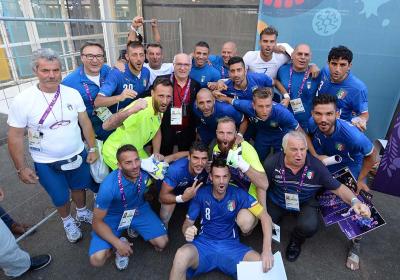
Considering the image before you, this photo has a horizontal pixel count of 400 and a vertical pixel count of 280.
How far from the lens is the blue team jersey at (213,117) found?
3518 mm

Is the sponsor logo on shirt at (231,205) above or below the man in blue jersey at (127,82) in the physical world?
below

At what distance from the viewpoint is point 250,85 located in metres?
3.70

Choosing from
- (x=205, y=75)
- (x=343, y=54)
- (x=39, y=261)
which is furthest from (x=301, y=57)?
(x=39, y=261)

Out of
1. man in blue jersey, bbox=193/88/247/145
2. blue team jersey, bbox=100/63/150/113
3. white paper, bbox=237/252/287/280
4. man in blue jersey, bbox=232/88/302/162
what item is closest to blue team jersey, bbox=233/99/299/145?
man in blue jersey, bbox=232/88/302/162

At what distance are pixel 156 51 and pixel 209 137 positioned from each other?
138cm

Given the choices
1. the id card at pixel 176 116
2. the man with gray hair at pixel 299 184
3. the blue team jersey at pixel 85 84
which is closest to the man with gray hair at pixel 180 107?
the id card at pixel 176 116

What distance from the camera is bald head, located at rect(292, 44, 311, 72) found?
366 centimetres

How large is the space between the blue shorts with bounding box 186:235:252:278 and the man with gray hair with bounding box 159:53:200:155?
58.9 inches

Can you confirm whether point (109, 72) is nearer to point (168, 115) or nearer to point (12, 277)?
point (168, 115)

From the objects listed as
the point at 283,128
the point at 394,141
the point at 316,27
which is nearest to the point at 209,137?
the point at 283,128

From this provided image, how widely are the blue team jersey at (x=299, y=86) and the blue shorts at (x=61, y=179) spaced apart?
9.01 feet

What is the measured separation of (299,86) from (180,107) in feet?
5.37

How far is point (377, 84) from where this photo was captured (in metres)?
4.77

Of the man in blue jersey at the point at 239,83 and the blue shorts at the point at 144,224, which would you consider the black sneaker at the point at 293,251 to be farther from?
the man in blue jersey at the point at 239,83
